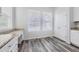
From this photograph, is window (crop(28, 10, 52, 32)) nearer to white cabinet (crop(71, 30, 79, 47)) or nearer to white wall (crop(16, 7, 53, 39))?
white wall (crop(16, 7, 53, 39))

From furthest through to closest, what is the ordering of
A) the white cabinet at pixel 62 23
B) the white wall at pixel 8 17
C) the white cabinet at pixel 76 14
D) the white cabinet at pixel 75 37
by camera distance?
→ the white cabinet at pixel 62 23 → the white cabinet at pixel 76 14 → the white cabinet at pixel 75 37 → the white wall at pixel 8 17

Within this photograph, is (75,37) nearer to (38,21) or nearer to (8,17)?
(38,21)

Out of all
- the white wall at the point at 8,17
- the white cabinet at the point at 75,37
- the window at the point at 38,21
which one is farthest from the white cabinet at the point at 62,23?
the white wall at the point at 8,17

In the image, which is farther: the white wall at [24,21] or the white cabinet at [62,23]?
the white cabinet at [62,23]

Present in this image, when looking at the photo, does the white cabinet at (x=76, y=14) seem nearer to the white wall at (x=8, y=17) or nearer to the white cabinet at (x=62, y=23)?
the white cabinet at (x=62, y=23)

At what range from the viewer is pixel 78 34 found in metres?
2.00

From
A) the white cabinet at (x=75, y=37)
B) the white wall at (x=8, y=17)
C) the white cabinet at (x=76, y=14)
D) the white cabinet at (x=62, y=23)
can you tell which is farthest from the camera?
the white cabinet at (x=62, y=23)

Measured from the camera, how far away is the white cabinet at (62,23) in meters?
2.46

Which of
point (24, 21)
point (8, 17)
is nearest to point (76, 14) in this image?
point (24, 21)

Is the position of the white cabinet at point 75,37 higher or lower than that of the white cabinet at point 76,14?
lower
